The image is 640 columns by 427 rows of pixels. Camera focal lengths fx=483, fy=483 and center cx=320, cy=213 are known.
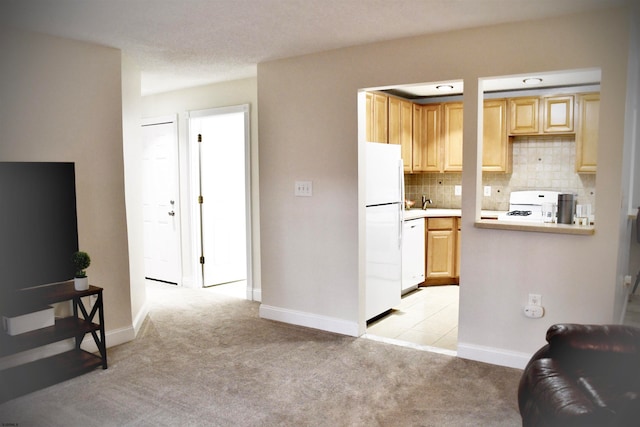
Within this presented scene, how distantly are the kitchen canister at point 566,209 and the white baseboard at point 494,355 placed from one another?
0.94 metres

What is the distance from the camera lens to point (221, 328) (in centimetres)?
422

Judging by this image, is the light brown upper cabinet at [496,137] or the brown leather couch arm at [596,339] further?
the light brown upper cabinet at [496,137]

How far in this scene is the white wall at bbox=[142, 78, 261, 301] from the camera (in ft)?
16.5

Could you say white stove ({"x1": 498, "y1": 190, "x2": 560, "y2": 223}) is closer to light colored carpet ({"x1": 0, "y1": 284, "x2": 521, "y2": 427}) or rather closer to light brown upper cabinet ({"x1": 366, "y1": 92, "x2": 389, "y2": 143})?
light brown upper cabinet ({"x1": 366, "y1": 92, "x2": 389, "y2": 143})

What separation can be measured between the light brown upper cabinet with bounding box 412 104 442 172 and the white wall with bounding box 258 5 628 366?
2149mm

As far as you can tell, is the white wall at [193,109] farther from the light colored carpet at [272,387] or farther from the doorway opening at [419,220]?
the light colored carpet at [272,387]

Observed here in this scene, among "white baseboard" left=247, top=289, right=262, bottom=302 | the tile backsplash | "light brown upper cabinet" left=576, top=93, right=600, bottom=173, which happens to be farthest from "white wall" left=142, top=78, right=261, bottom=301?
"light brown upper cabinet" left=576, top=93, right=600, bottom=173

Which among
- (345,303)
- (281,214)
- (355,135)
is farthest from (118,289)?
(355,135)

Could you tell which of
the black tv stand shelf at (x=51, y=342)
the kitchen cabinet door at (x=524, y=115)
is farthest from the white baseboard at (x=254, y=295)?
the kitchen cabinet door at (x=524, y=115)

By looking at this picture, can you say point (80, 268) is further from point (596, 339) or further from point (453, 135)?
point (453, 135)

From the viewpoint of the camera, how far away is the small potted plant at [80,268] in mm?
3234

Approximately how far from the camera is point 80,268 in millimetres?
3260

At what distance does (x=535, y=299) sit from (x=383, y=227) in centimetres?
151

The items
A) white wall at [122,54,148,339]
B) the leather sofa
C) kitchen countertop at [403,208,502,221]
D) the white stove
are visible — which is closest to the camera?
the leather sofa
